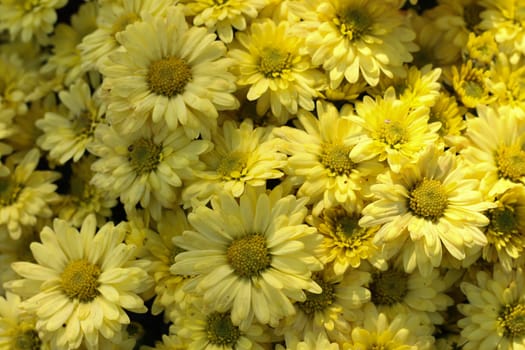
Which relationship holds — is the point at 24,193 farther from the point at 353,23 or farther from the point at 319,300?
the point at 353,23

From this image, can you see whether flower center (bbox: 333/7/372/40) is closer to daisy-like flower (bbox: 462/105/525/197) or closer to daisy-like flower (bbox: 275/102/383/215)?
daisy-like flower (bbox: 275/102/383/215)

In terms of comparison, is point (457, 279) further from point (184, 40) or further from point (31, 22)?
point (31, 22)

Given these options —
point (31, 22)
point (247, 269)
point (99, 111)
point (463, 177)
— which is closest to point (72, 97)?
point (99, 111)

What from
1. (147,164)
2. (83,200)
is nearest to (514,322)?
(147,164)

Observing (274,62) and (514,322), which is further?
(274,62)

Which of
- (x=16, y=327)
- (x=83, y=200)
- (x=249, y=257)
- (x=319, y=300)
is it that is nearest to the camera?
(x=249, y=257)

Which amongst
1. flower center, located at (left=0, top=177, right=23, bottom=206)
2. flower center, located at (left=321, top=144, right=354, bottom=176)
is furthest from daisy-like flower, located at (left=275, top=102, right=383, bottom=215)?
flower center, located at (left=0, top=177, right=23, bottom=206)

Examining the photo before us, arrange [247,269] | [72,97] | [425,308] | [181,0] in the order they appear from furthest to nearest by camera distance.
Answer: [72,97], [181,0], [425,308], [247,269]
